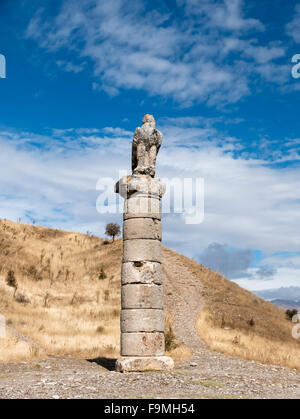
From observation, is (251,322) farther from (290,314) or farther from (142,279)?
(142,279)

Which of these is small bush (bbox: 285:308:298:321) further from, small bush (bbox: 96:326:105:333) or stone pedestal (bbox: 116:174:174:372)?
stone pedestal (bbox: 116:174:174:372)

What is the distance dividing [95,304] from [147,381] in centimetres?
1791

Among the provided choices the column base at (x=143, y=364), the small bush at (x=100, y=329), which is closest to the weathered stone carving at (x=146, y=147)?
the column base at (x=143, y=364)

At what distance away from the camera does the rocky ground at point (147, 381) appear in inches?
371

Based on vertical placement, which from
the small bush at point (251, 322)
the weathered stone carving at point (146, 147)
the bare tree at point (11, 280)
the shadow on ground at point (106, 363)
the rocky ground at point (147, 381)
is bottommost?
the shadow on ground at point (106, 363)

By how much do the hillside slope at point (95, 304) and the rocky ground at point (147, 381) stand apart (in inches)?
104

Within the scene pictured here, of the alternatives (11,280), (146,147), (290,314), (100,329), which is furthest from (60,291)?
(146,147)

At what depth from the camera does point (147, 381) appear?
11039mm

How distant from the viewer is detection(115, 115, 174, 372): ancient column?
13375 mm

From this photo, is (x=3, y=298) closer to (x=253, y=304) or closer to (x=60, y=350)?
(x=60, y=350)

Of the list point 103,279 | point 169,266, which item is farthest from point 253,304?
point 103,279

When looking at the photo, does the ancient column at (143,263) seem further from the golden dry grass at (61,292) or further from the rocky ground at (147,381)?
the golden dry grass at (61,292)

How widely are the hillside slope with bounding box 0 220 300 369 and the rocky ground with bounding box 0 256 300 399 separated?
2.64 m

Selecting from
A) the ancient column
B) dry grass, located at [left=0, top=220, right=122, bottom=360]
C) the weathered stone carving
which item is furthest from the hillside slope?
the weathered stone carving
